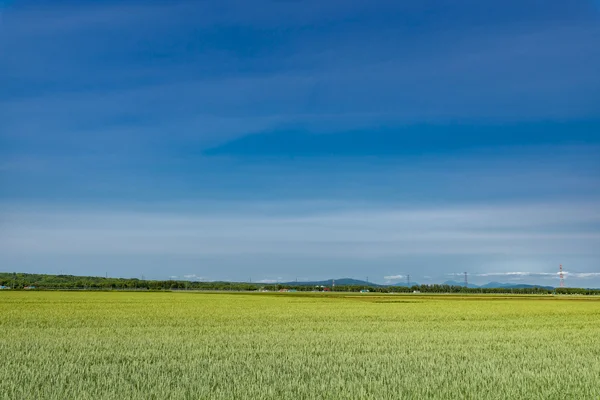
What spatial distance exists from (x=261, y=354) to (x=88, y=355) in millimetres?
5270

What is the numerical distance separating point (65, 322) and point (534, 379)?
25148 mm

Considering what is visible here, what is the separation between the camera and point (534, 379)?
12.3m

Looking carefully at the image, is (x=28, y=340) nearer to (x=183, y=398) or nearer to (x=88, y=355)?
(x=88, y=355)

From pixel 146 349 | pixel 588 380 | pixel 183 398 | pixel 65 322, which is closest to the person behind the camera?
pixel 183 398

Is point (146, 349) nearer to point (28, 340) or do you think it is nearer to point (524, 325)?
point (28, 340)

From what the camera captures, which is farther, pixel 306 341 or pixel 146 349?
pixel 306 341

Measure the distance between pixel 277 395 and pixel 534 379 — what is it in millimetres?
6335

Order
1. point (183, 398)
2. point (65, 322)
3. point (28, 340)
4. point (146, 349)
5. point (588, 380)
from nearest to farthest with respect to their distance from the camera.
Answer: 1. point (183, 398)
2. point (588, 380)
3. point (146, 349)
4. point (28, 340)
5. point (65, 322)

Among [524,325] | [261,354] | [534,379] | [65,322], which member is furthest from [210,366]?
[524,325]

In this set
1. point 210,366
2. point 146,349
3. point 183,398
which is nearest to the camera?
point 183,398

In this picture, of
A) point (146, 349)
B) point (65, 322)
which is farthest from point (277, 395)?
point (65, 322)

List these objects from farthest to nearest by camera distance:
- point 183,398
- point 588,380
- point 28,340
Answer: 1. point 28,340
2. point 588,380
3. point 183,398

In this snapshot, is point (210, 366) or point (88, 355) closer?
point (210, 366)

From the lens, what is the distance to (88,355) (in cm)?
1580
